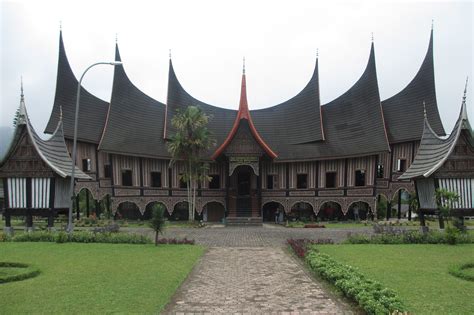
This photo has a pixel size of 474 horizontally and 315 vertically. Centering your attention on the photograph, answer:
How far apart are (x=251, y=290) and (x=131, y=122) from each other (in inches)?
938

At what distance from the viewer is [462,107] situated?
18.9m

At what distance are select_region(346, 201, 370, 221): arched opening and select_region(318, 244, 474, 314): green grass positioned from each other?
1452 centimetres

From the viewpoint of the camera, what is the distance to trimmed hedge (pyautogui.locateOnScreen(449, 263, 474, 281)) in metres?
9.46

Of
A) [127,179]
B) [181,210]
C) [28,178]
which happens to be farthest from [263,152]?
[28,178]

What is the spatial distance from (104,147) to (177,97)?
8.11 metres

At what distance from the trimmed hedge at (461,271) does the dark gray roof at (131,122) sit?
22.0 m

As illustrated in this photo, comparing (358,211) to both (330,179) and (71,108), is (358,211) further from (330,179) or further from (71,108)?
(71,108)

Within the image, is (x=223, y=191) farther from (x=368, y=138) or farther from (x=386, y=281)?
(x=386, y=281)

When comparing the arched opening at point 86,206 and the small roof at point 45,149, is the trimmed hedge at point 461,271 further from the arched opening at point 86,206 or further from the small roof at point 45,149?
the arched opening at point 86,206

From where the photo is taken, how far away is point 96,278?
945 cm

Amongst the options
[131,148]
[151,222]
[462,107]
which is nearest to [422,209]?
[462,107]

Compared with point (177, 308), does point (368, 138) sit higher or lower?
higher

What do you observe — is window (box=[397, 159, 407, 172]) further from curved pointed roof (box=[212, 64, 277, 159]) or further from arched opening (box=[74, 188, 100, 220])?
arched opening (box=[74, 188, 100, 220])

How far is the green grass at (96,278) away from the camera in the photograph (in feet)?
24.1
